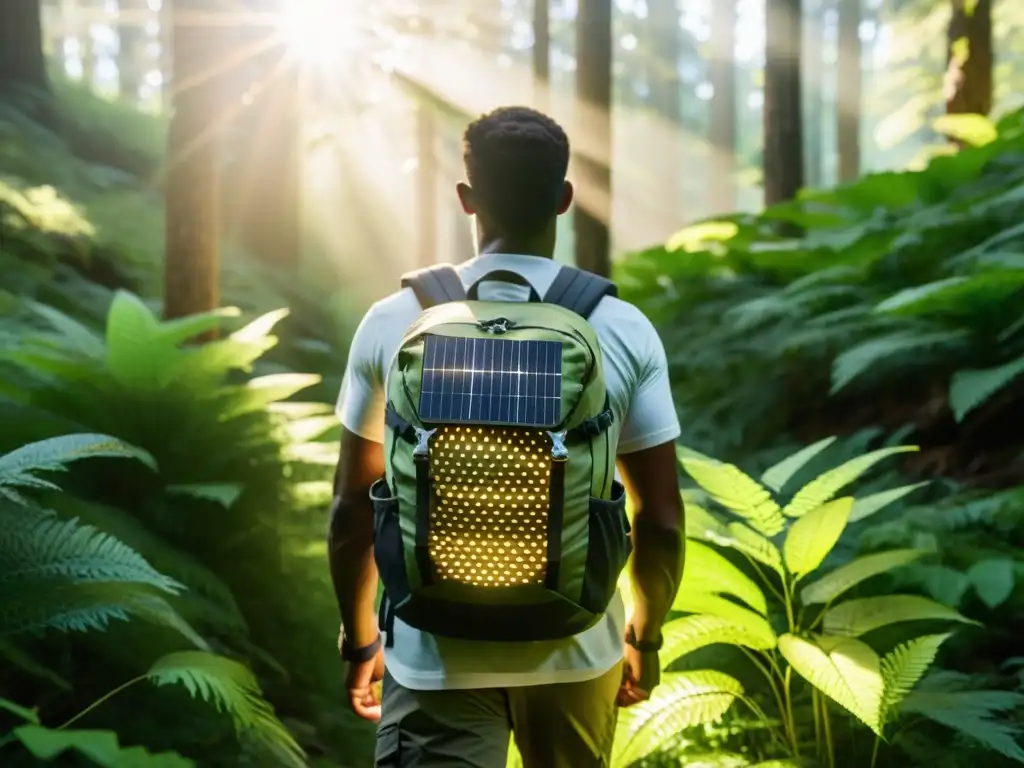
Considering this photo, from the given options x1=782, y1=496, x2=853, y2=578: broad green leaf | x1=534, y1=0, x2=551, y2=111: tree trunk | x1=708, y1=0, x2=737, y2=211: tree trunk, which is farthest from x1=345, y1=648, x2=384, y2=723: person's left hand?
x1=708, y1=0, x2=737, y2=211: tree trunk

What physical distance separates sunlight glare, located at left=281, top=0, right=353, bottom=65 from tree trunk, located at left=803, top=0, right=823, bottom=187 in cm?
2323

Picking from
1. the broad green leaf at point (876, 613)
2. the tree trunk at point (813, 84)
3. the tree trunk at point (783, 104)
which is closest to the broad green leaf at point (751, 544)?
the broad green leaf at point (876, 613)

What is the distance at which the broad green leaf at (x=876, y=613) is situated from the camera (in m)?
2.79

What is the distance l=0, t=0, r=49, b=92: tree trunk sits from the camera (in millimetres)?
10961

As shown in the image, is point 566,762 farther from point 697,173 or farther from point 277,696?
point 697,173

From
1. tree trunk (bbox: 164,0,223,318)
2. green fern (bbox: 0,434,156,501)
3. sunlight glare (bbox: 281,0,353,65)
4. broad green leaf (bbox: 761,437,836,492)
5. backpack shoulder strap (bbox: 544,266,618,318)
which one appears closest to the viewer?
backpack shoulder strap (bbox: 544,266,618,318)

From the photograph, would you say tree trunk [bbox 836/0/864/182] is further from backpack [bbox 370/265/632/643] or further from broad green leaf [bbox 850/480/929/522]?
backpack [bbox 370/265/632/643]

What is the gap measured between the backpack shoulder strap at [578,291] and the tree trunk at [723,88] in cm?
2899

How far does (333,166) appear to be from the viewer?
27922 mm

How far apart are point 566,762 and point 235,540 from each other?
8.25 feet

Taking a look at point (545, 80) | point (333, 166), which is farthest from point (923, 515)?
point (333, 166)

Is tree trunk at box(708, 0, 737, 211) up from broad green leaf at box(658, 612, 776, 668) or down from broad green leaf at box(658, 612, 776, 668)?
up

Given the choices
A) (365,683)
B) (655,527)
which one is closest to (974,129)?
(655,527)

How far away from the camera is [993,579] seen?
302cm
